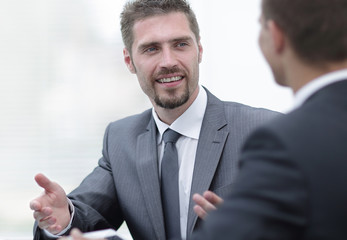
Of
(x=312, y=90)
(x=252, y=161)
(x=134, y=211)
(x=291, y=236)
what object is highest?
(x=312, y=90)

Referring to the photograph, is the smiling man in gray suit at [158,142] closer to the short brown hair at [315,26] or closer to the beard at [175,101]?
the beard at [175,101]

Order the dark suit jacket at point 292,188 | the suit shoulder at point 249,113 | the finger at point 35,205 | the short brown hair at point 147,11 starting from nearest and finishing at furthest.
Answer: the dark suit jacket at point 292,188 < the finger at point 35,205 < the suit shoulder at point 249,113 < the short brown hair at point 147,11

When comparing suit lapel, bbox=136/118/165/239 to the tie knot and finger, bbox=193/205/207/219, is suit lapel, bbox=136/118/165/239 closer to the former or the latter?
the tie knot

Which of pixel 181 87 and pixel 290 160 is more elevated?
pixel 181 87

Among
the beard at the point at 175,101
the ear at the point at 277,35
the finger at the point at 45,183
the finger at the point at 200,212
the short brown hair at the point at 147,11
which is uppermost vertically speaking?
the short brown hair at the point at 147,11

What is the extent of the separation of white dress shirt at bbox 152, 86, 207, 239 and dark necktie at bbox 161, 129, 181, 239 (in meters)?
0.02

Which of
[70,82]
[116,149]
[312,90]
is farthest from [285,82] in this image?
[70,82]

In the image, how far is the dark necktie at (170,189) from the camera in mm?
1696

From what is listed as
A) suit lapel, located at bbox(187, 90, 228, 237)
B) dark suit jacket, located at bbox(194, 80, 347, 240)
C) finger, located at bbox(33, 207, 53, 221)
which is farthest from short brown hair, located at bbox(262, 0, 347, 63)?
finger, located at bbox(33, 207, 53, 221)

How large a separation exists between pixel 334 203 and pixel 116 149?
4.37 ft

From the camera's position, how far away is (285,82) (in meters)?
0.93

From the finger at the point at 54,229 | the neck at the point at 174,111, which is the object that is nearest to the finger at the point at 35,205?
the finger at the point at 54,229

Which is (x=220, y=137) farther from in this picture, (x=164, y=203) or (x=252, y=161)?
(x=252, y=161)

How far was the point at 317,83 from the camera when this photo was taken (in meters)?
0.84
